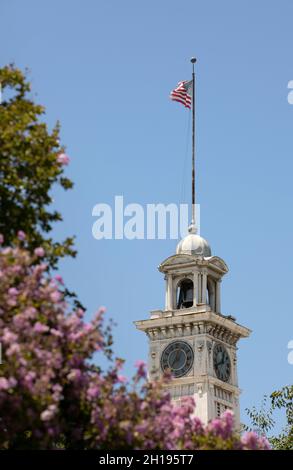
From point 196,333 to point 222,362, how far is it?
378 cm

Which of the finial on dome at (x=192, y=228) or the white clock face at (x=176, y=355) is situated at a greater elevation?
the finial on dome at (x=192, y=228)

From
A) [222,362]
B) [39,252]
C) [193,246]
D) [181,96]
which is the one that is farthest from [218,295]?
[39,252]

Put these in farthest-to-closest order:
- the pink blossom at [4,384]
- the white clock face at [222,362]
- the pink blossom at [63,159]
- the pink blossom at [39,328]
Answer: the white clock face at [222,362], the pink blossom at [63,159], the pink blossom at [39,328], the pink blossom at [4,384]

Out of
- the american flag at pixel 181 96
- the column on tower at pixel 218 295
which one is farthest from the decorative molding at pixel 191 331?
the american flag at pixel 181 96

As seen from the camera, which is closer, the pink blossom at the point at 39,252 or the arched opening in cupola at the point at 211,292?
the pink blossom at the point at 39,252

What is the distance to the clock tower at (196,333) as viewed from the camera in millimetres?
95250

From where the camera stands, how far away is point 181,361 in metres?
97.1

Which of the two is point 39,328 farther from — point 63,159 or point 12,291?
point 63,159

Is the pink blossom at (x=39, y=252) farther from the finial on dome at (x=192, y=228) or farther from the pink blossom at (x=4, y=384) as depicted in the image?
the finial on dome at (x=192, y=228)

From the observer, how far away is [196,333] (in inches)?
3809

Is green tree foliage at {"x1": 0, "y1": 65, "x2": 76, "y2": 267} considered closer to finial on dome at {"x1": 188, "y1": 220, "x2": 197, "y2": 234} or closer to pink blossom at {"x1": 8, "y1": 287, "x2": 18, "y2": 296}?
pink blossom at {"x1": 8, "y1": 287, "x2": 18, "y2": 296}

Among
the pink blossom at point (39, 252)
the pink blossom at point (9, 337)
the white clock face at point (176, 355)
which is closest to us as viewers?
the pink blossom at point (9, 337)
